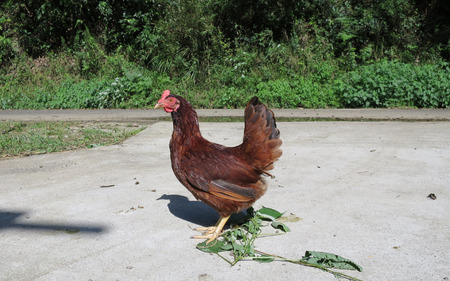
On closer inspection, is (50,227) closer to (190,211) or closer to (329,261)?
(190,211)

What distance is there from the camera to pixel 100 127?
9180mm

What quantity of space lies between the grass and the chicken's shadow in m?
3.11

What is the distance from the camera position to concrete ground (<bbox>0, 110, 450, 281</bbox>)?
3258 millimetres

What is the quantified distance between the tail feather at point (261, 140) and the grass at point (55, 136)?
428 centimetres

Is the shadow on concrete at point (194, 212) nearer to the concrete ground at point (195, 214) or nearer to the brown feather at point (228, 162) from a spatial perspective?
the concrete ground at point (195, 214)

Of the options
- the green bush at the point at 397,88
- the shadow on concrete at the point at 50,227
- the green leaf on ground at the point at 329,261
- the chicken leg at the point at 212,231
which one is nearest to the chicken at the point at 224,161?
the chicken leg at the point at 212,231

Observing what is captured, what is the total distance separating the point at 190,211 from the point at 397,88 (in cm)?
873

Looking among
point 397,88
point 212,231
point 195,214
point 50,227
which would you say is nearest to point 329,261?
point 212,231

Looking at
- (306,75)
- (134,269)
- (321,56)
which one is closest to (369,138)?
(134,269)

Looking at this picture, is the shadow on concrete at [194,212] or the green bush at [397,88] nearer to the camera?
the shadow on concrete at [194,212]

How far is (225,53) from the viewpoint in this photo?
1548 cm

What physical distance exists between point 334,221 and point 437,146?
142 inches

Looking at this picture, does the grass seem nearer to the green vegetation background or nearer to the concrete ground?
the concrete ground

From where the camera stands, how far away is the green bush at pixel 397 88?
36.7 ft
